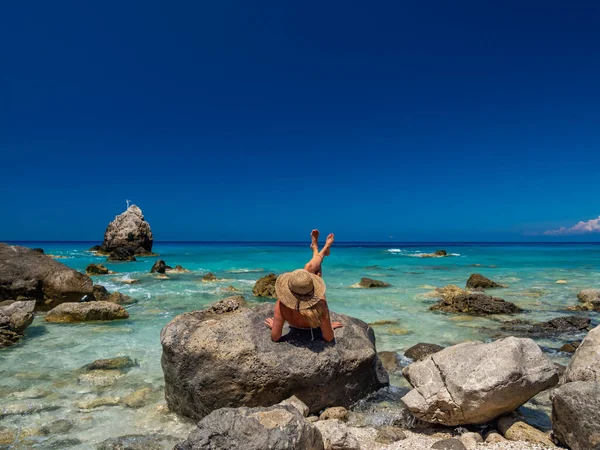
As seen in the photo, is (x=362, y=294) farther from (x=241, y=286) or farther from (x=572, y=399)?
(x=572, y=399)

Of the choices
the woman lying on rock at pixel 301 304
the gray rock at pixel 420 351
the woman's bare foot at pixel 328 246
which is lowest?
the gray rock at pixel 420 351

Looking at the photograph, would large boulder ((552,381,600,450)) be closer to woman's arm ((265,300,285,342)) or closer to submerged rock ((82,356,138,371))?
woman's arm ((265,300,285,342))

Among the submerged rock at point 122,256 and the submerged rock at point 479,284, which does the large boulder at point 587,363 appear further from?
the submerged rock at point 122,256

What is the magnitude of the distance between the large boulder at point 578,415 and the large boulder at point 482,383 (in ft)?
1.45

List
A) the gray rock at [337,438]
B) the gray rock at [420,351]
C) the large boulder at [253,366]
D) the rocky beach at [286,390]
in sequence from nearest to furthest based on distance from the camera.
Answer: the rocky beach at [286,390] → the gray rock at [337,438] → the large boulder at [253,366] → the gray rock at [420,351]

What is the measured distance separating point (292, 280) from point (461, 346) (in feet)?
8.37

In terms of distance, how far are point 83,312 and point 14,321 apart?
7.41 ft

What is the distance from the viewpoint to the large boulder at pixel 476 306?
13728mm

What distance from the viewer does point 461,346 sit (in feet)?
18.7

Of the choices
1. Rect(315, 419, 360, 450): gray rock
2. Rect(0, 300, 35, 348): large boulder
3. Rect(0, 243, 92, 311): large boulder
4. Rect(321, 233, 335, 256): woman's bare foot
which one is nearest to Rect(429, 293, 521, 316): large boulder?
Rect(321, 233, 335, 256): woman's bare foot

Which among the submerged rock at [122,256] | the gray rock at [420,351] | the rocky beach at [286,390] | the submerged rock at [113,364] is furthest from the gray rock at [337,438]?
the submerged rock at [122,256]

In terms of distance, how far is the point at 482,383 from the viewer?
15.7 ft

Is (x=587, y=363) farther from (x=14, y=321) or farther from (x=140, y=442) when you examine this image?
(x=14, y=321)

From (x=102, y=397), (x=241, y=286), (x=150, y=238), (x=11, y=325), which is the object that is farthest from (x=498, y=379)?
(x=150, y=238)
